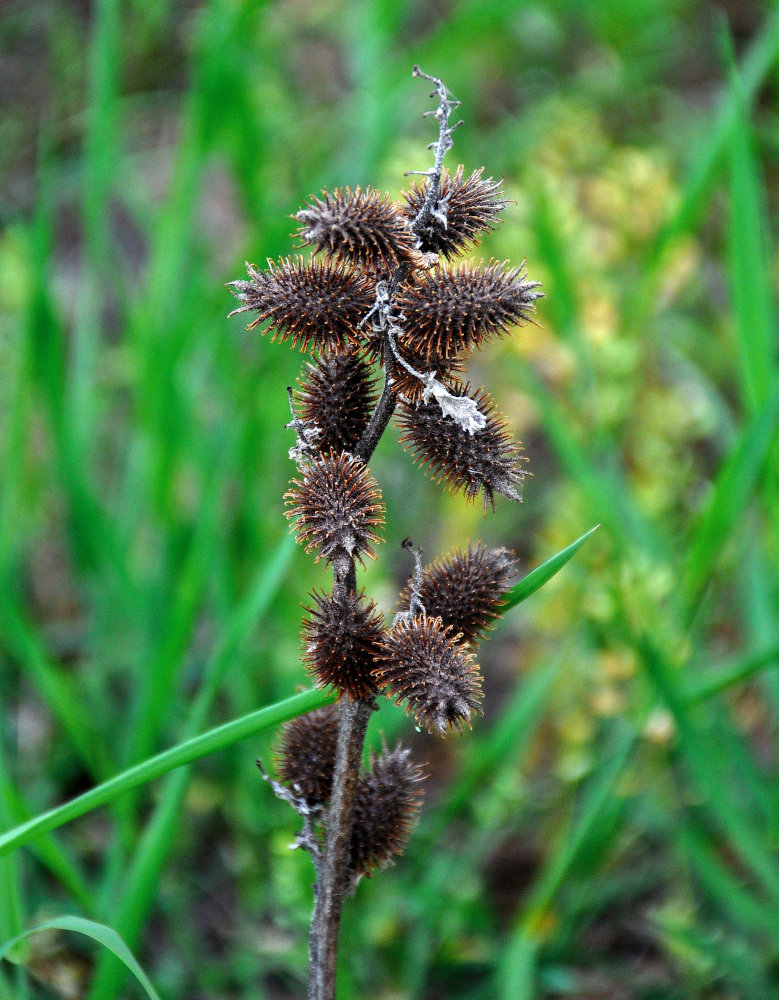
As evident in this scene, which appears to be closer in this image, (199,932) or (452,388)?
(452,388)

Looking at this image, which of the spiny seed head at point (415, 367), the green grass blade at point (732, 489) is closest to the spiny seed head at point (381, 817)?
the spiny seed head at point (415, 367)

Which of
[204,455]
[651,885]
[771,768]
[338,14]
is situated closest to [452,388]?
[204,455]

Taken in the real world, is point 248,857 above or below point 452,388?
above

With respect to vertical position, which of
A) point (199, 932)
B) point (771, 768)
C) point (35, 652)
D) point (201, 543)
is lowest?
point (771, 768)

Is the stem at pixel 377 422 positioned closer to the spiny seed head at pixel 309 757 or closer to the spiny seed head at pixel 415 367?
the spiny seed head at pixel 415 367

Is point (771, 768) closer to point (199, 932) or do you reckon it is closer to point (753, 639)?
point (753, 639)

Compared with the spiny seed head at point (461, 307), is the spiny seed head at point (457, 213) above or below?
above
